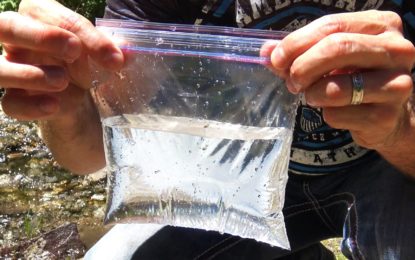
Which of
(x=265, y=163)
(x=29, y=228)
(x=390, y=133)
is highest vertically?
(x=390, y=133)

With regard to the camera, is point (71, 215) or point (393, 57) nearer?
point (393, 57)

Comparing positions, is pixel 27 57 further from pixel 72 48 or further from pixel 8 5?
pixel 8 5

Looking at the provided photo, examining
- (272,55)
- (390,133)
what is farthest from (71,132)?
(390,133)

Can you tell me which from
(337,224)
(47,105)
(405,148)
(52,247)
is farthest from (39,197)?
(405,148)

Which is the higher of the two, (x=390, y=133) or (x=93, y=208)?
(x=390, y=133)

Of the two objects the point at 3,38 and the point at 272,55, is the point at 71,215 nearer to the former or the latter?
the point at 3,38

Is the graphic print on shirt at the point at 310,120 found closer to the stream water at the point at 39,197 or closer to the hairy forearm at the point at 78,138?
the hairy forearm at the point at 78,138
